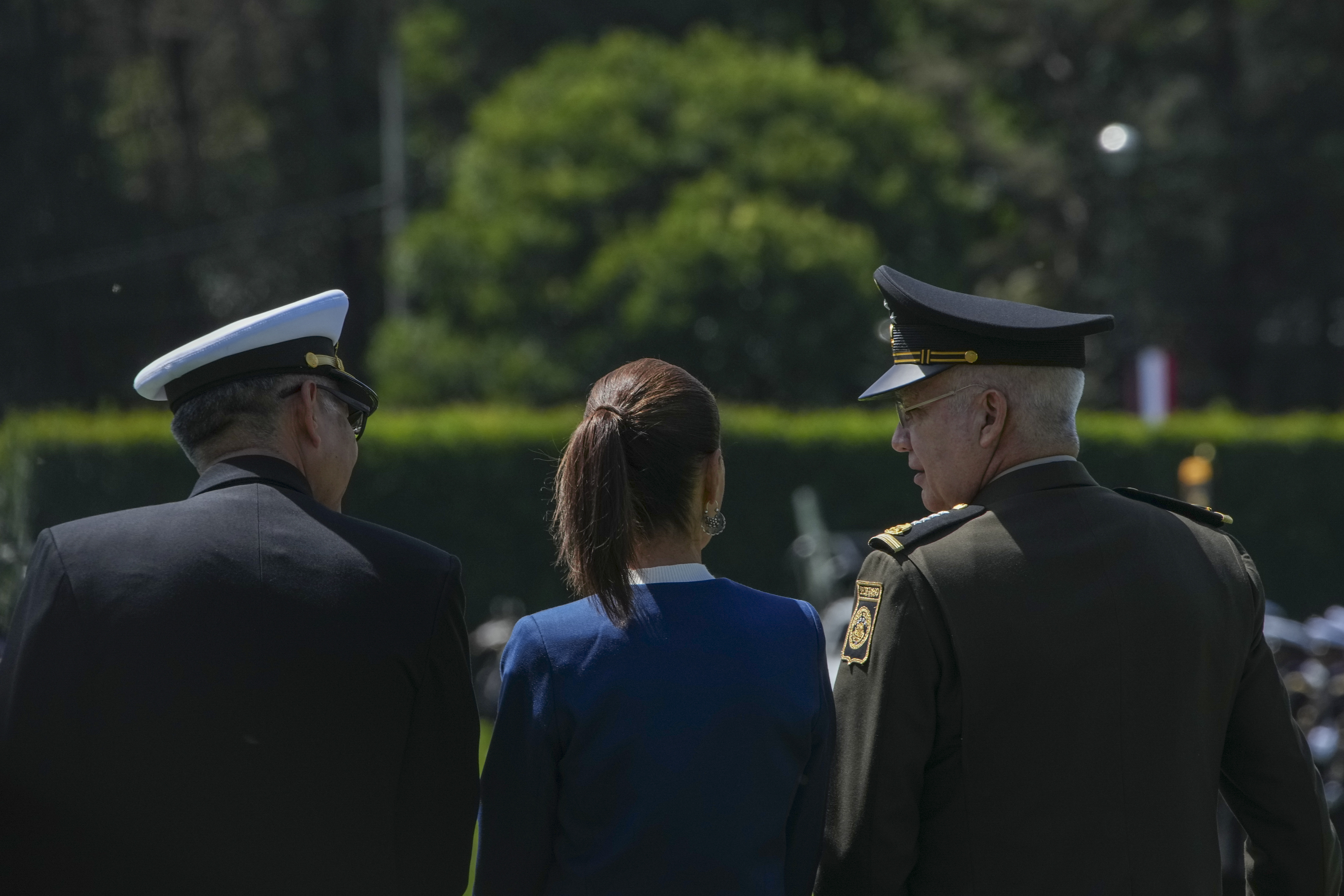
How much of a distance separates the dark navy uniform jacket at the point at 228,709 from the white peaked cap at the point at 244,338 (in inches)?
9.2

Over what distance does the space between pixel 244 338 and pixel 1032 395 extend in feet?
4.38

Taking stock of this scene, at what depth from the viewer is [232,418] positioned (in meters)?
2.45

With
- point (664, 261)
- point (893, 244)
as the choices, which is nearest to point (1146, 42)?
point (893, 244)

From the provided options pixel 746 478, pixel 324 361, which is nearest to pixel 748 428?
pixel 746 478

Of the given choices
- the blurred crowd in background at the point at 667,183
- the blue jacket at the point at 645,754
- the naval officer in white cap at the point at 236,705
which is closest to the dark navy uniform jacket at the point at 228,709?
the naval officer in white cap at the point at 236,705

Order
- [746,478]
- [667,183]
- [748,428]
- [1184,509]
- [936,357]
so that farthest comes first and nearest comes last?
[667,183] < [748,428] < [746,478] < [1184,509] < [936,357]

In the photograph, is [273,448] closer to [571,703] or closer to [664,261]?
[571,703]

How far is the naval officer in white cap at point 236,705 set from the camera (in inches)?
86.5

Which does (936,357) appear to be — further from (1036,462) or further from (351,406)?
(351,406)

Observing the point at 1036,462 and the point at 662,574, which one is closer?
the point at 662,574

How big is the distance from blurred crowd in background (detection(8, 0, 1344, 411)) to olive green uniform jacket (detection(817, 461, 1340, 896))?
17.6 ft

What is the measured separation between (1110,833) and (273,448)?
4.94 feet

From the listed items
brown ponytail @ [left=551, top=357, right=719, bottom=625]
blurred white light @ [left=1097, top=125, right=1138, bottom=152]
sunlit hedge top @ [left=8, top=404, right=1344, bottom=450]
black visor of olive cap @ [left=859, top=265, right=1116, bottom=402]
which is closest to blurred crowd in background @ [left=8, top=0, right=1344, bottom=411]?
blurred white light @ [left=1097, top=125, right=1138, bottom=152]

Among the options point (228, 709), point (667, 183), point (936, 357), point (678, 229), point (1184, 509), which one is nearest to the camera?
point (228, 709)
